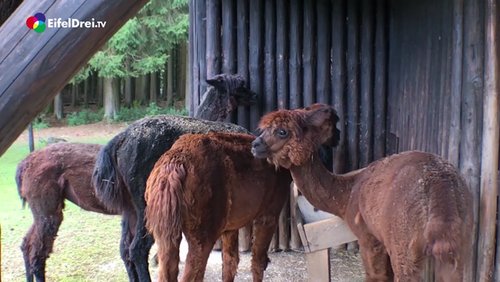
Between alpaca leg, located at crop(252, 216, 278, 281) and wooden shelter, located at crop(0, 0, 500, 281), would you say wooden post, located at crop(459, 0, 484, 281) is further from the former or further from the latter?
alpaca leg, located at crop(252, 216, 278, 281)

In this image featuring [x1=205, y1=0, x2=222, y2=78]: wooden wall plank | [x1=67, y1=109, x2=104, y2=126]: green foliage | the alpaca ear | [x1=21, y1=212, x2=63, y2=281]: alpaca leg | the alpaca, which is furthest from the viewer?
[x1=67, y1=109, x2=104, y2=126]: green foliage

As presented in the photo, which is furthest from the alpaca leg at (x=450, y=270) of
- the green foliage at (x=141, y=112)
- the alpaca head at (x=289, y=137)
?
the green foliage at (x=141, y=112)

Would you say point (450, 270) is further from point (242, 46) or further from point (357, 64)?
point (242, 46)

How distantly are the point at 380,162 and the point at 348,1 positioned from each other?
3.12 metres

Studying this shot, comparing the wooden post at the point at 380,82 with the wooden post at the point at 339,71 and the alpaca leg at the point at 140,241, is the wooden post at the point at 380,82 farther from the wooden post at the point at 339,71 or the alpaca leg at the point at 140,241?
the alpaca leg at the point at 140,241

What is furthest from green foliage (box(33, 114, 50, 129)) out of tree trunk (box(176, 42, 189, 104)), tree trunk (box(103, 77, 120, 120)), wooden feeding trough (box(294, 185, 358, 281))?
wooden feeding trough (box(294, 185, 358, 281))

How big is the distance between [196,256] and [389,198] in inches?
59.3

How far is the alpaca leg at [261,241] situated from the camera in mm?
4926

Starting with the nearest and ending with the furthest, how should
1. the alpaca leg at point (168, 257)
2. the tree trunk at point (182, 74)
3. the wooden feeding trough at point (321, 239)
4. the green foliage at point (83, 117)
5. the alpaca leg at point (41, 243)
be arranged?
the alpaca leg at point (168, 257) < the wooden feeding trough at point (321, 239) < the alpaca leg at point (41, 243) < the green foliage at point (83, 117) < the tree trunk at point (182, 74)

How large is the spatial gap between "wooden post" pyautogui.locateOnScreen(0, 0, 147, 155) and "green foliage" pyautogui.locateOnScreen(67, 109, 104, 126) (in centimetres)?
1777

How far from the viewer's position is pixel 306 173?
437cm

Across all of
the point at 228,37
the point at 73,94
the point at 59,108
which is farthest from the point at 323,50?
the point at 73,94

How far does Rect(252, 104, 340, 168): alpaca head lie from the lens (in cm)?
418

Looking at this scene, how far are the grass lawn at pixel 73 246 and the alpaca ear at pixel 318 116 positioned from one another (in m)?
3.00
